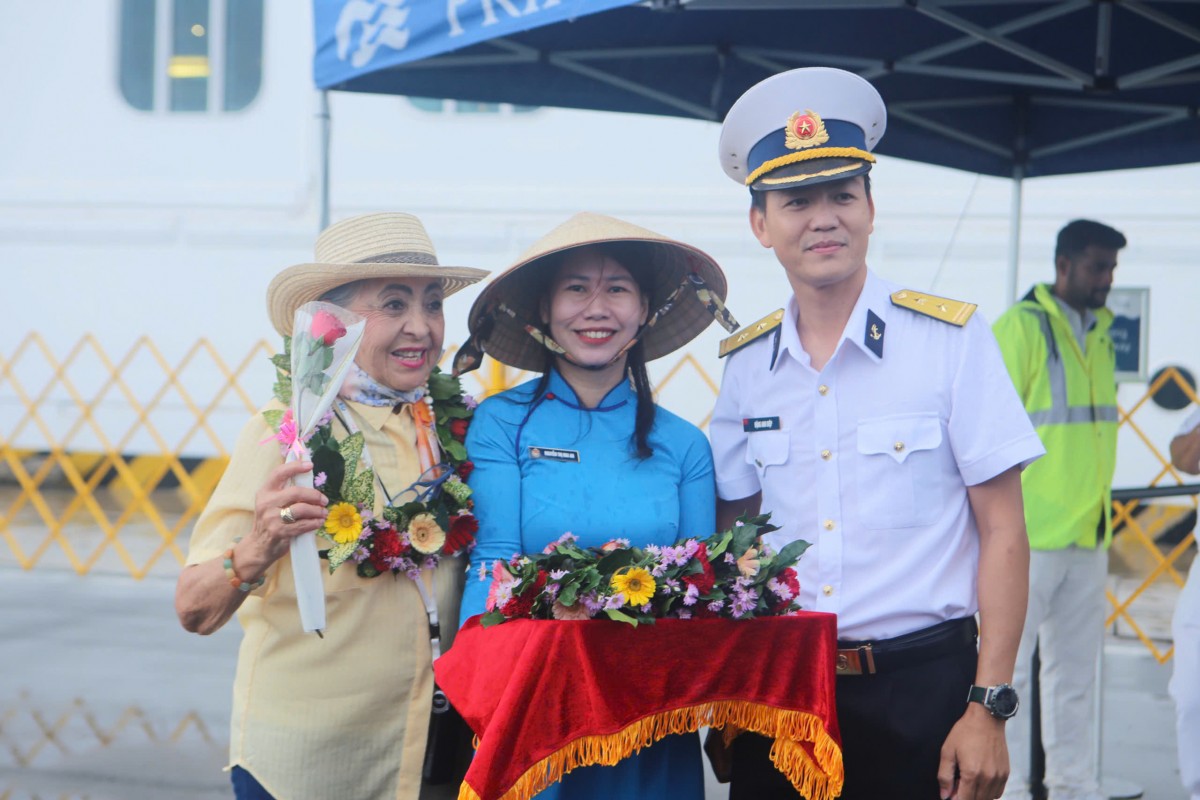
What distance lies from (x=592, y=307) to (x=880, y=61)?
2.72 meters

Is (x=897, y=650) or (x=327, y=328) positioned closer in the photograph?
(x=327, y=328)

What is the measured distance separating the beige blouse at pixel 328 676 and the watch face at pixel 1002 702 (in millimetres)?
1127

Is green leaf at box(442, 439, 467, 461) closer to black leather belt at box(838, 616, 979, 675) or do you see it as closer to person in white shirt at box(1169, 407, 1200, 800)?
black leather belt at box(838, 616, 979, 675)

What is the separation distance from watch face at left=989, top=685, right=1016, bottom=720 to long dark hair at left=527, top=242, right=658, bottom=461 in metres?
0.83

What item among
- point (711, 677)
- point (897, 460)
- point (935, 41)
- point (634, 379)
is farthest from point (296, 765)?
point (935, 41)

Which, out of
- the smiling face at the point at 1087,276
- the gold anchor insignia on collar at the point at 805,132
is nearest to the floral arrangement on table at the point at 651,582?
the gold anchor insignia on collar at the point at 805,132

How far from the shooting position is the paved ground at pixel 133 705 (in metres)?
4.99

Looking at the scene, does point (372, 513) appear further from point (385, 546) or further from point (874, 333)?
point (874, 333)

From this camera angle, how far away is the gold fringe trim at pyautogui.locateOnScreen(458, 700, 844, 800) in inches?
88.0

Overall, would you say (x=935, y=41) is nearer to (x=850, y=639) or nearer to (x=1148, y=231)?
(x=850, y=639)

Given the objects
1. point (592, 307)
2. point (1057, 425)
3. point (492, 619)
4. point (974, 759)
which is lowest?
point (974, 759)

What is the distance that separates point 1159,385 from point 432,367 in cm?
707

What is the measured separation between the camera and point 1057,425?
4.90 m

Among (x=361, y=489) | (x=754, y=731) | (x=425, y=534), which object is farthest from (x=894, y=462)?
(x=361, y=489)
